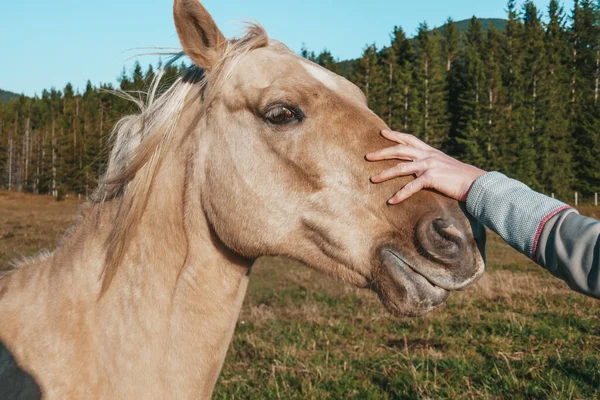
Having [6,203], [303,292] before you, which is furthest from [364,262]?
[6,203]

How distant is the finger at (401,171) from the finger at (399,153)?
0.05 metres

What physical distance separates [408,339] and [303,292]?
12.5 feet

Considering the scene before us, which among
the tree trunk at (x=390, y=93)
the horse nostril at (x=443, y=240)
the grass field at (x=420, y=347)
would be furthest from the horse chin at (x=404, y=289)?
the tree trunk at (x=390, y=93)

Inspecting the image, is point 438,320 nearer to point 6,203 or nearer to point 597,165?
point 597,165

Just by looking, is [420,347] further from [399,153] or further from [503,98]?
[503,98]

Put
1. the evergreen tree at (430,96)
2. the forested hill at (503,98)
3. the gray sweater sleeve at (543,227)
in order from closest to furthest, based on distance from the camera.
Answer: the gray sweater sleeve at (543,227) < the forested hill at (503,98) < the evergreen tree at (430,96)

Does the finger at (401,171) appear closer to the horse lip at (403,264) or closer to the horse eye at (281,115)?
the horse lip at (403,264)

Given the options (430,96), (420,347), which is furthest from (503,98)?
(420,347)

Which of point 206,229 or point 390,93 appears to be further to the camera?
point 390,93

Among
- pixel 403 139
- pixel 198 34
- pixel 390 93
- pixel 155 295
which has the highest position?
pixel 390 93

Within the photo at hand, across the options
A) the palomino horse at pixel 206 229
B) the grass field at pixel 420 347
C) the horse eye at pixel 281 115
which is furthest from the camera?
the grass field at pixel 420 347

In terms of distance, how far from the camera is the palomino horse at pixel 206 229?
2.25 meters

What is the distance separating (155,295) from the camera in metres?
2.40

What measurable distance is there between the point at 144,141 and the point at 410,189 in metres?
1.29
